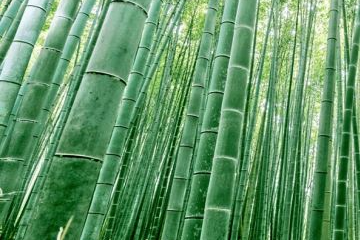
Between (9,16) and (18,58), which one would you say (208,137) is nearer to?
(18,58)

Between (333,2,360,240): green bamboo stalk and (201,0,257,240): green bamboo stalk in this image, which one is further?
(333,2,360,240): green bamboo stalk

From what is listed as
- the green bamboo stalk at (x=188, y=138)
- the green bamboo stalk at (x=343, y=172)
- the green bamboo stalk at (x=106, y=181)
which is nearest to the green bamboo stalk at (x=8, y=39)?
the green bamboo stalk at (x=106, y=181)

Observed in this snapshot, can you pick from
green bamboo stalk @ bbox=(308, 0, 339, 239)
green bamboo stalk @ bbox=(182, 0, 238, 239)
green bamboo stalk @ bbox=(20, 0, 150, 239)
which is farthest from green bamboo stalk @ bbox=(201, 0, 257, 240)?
green bamboo stalk @ bbox=(308, 0, 339, 239)

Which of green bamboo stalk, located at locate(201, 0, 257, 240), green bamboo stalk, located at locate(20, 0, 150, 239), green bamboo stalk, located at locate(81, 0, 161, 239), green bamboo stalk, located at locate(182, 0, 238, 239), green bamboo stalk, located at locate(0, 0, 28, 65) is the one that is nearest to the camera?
green bamboo stalk, located at locate(20, 0, 150, 239)

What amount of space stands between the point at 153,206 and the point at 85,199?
10.5 ft

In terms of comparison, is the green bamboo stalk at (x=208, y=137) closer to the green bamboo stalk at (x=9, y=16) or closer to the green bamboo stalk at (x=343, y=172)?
the green bamboo stalk at (x=343, y=172)

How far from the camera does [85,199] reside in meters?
0.98

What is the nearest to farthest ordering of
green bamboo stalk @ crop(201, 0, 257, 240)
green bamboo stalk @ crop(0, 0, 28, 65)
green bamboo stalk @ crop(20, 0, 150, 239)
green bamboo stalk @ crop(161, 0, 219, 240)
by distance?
green bamboo stalk @ crop(20, 0, 150, 239) < green bamboo stalk @ crop(201, 0, 257, 240) < green bamboo stalk @ crop(161, 0, 219, 240) < green bamboo stalk @ crop(0, 0, 28, 65)

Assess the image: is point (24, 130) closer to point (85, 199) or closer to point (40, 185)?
A: point (40, 185)

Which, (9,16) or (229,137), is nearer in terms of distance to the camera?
(229,137)

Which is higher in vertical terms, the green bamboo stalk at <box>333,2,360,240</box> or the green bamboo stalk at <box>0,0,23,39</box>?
the green bamboo stalk at <box>0,0,23,39</box>

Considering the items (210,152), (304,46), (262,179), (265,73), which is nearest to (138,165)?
(262,179)

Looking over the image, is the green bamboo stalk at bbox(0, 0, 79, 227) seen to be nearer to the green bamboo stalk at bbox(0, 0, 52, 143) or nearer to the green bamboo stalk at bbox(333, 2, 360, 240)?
the green bamboo stalk at bbox(0, 0, 52, 143)

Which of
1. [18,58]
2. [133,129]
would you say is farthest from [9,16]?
[133,129]
